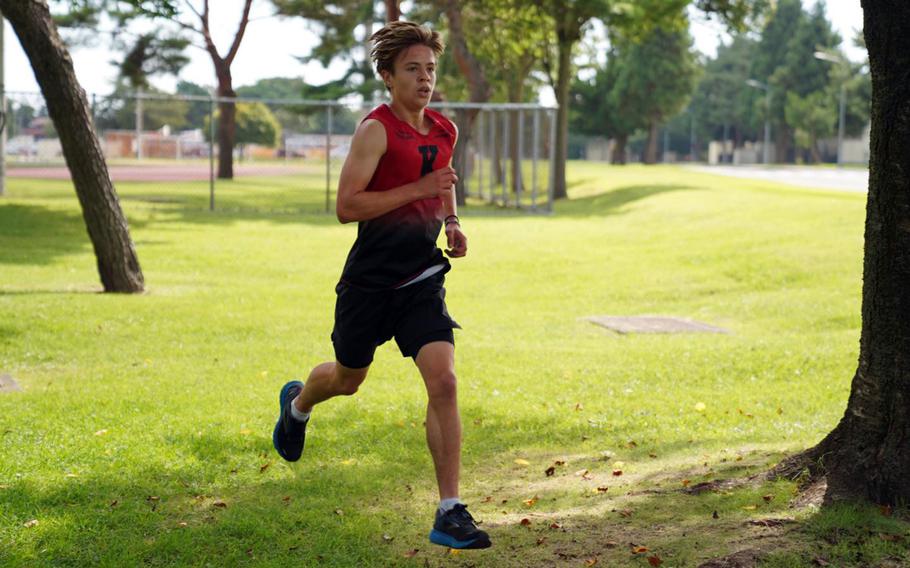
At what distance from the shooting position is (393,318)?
15.6 ft

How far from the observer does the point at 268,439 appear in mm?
6625

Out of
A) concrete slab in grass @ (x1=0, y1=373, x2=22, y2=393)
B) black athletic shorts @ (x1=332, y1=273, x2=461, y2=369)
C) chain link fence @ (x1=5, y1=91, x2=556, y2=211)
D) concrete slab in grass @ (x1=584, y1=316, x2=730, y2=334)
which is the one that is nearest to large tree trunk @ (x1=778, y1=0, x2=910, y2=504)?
black athletic shorts @ (x1=332, y1=273, x2=461, y2=369)

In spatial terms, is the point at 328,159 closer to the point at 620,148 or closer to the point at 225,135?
the point at 225,135

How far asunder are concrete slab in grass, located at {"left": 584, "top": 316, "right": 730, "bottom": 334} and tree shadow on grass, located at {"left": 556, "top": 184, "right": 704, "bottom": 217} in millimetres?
16646

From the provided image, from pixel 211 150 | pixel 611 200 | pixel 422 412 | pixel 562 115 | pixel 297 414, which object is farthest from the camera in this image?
pixel 562 115

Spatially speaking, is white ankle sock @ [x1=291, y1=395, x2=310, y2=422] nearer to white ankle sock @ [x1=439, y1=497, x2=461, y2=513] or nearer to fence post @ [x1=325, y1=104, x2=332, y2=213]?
white ankle sock @ [x1=439, y1=497, x2=461, y2=513]

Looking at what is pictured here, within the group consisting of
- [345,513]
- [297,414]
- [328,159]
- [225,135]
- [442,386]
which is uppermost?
[225,135]

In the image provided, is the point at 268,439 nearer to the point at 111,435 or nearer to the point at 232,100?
the point at 111,435

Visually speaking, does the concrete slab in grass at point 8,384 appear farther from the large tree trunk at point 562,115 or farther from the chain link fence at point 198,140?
the large tree trunk at point 562,115

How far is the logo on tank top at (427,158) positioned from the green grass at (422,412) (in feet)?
5.21

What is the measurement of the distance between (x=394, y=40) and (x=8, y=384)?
497cm

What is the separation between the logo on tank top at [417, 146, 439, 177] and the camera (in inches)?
182

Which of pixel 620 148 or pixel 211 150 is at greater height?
pixel 620 148

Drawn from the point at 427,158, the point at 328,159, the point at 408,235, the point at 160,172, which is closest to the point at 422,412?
the point at 408,235
